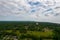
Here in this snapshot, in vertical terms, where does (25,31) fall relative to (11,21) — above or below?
below

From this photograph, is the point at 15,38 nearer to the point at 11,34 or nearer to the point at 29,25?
the point at 11,34

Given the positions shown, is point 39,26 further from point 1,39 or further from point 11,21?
point 1,39

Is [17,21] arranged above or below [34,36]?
above

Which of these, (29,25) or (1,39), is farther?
(29,25)

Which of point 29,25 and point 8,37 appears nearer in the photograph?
point 8,37

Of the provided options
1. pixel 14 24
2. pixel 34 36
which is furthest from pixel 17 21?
pixel 34 36

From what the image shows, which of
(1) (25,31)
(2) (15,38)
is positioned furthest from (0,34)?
(1) (25,31)
